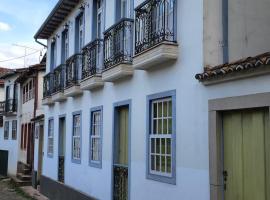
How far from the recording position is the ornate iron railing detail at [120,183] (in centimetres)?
1033

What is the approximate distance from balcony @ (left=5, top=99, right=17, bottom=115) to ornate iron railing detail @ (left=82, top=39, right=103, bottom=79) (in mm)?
18548

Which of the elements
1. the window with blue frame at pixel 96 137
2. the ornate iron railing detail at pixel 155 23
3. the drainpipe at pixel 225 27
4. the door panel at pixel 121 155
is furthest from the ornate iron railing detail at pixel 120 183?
the drainpipe at pixel 225 27

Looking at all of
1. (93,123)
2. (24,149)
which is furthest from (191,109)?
(24,149)

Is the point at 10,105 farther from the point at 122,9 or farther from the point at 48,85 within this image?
the point at 122,9

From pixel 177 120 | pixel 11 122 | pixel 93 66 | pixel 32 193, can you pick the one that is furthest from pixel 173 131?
pixel 11 122

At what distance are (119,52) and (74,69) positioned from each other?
153 inches

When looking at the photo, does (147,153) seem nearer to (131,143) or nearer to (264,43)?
(131,143)

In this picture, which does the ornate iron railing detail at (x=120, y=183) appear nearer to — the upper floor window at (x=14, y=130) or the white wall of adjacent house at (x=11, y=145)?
Answer: the white wall of adjacent house at (x=11, y=145)

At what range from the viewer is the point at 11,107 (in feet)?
101

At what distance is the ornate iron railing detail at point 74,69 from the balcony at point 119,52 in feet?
9.70

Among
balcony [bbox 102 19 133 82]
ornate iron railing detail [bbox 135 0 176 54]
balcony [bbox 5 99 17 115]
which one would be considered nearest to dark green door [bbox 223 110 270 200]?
ornate iron railing detail [bbox 135 0 176 54]

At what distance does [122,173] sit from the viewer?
10539 mm

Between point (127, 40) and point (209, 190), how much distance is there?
441 cm

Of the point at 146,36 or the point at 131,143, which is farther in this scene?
the point at 131,143
